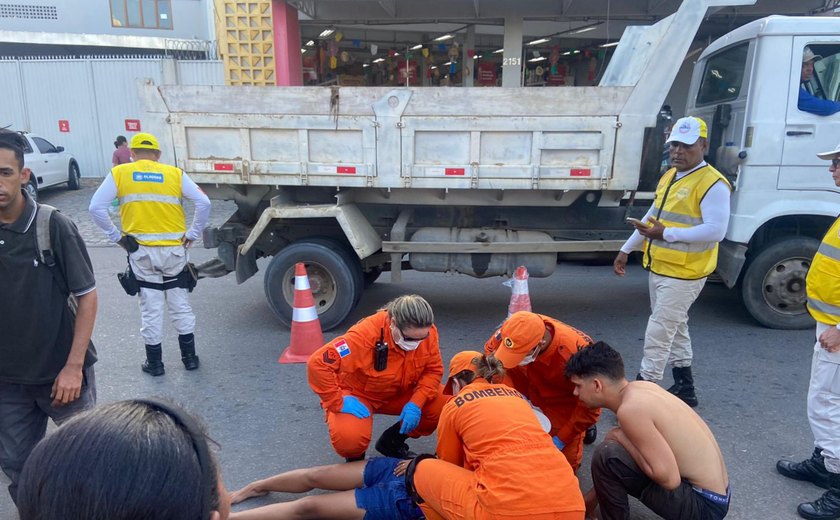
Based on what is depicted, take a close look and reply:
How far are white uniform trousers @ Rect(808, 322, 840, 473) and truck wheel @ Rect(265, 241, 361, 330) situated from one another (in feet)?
11.2

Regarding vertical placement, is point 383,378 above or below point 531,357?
below

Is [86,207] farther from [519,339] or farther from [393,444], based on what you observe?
[519,339]

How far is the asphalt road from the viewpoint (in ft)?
10.3

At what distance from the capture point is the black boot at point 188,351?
428 cm

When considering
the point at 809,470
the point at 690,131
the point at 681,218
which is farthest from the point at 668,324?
the point at 690,131

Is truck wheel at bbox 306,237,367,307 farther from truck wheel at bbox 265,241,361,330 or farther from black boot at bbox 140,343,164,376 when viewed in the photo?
black boot at bbox 140,343,164,376

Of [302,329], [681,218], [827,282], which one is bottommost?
[302,329]

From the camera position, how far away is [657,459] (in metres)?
2.26

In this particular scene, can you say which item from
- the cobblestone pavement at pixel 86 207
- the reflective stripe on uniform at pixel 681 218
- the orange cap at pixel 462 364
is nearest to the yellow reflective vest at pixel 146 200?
the orange cap at pixel 462 364

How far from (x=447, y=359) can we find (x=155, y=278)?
230 cm

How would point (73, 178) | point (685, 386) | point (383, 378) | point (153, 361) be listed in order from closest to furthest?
1. point (383, 378)
2. point (685, 386)
3. point (153, 361)
4. point (73, 178)

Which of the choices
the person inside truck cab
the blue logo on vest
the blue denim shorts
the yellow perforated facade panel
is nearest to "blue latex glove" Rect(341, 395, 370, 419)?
the blue denim shorts

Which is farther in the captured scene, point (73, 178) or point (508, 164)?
point (73, 178)

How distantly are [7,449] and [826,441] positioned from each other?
3.72 metres
